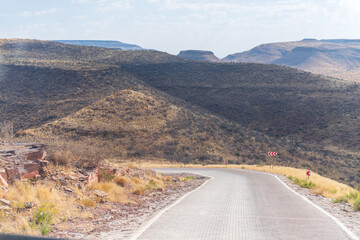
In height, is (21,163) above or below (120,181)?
above

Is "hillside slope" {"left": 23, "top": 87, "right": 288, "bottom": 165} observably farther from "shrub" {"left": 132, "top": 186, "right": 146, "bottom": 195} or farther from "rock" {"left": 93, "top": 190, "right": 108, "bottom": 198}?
"rock" {"left": 93, "top": 190, "right": 108, "bottom": 198}

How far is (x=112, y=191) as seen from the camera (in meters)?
12.5

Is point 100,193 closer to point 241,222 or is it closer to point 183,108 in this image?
point 241,222

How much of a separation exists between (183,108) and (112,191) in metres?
44.5

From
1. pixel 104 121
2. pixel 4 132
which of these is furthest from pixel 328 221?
pixel 104 121

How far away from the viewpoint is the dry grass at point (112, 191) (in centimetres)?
1200

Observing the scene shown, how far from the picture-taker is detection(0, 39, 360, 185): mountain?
44.2m

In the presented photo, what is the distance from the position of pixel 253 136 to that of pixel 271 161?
8027 millimetres

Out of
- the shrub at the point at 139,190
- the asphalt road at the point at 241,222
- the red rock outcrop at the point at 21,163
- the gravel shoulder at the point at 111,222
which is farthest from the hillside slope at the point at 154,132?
the asphalt road at the point at 241,222

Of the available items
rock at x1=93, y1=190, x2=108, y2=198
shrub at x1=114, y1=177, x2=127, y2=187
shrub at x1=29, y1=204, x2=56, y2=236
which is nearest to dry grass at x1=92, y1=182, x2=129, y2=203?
rock at x1=93, y1=190, x2=108, y2=198

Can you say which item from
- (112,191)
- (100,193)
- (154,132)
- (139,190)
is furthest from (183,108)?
(100,193)

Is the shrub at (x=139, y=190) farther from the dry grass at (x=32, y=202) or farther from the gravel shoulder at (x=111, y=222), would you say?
the dry grass at (x=32, y=202)

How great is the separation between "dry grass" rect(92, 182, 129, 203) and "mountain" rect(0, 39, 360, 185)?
1115 inches

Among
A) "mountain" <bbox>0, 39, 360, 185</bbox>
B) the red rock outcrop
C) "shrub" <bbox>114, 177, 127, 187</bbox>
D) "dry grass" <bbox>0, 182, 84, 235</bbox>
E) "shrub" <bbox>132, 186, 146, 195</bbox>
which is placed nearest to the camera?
"dry grass" <bbox>0, 182, 84, 235</bbox>
